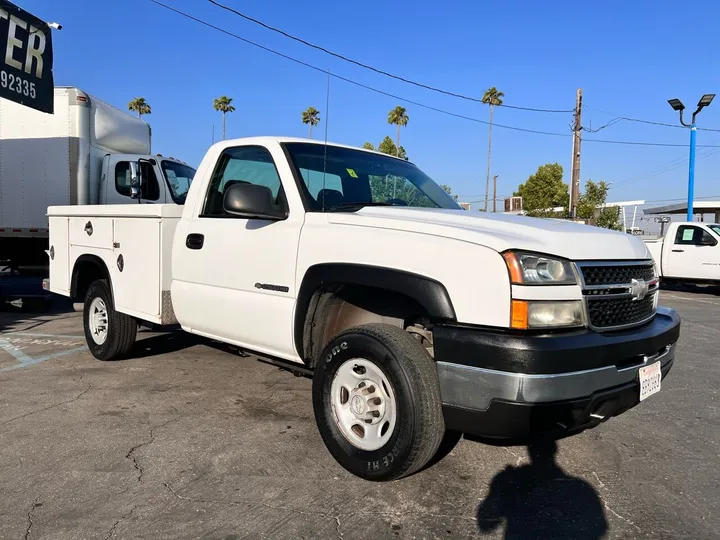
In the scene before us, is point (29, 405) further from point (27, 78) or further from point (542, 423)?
point (27, 78)

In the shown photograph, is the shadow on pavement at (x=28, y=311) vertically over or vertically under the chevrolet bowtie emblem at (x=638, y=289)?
under

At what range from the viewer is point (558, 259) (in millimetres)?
2734

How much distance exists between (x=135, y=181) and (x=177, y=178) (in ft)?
2.34

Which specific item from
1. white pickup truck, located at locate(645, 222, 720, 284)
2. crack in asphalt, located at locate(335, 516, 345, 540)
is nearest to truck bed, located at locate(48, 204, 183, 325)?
crack in asphalt, located at locate(335, 516, 345, 540)

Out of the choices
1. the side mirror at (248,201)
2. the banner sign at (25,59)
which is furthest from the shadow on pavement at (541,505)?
the banner sign at (25,59)

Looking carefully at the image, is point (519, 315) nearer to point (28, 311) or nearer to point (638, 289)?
point (638, 289)

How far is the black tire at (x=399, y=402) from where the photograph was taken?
2824 millimetres

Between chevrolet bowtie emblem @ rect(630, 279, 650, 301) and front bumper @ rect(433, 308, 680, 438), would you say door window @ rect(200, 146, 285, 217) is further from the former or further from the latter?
chevrolet bowtie emblem @ rect(630, 279, 650, 301)

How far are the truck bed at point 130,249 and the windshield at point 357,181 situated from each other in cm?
139

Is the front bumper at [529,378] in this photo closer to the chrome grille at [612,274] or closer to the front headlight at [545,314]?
A: the front headlight at [545,314]

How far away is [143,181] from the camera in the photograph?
919cm

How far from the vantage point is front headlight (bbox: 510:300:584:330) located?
8.51 feet

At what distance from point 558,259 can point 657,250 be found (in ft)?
44.4

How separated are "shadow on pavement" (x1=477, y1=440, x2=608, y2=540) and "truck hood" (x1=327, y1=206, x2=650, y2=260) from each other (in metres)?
1.31
